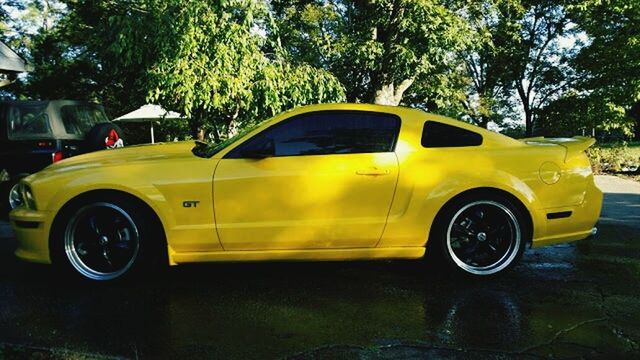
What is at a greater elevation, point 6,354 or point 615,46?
point 615,46

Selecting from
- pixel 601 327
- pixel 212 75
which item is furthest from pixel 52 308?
pixel 212 75

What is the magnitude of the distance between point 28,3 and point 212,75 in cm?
3328

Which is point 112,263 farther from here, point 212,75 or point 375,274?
point 212,75

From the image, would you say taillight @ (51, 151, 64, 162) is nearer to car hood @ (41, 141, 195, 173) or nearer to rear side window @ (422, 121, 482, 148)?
car hood @ (41, 141, 195, 173)

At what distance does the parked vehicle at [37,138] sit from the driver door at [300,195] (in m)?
4.12

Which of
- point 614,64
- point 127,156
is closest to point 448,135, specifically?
point 127,156

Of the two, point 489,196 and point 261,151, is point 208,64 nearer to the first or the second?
point 261,151

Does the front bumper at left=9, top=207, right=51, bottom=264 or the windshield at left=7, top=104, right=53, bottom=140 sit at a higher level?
the windshield at left=7, top=104, right=53, bottom=140

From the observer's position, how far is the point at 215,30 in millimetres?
8625

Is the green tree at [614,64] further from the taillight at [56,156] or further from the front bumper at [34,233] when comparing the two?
the front bumper at [34,233]

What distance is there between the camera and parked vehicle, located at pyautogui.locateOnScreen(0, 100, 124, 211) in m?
7.66

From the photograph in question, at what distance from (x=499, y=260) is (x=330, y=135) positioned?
1.70m

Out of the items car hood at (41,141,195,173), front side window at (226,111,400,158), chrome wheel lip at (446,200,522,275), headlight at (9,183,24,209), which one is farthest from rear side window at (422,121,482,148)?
headlight at (9,183,24,209)

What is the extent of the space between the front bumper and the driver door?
1335 millimetres
